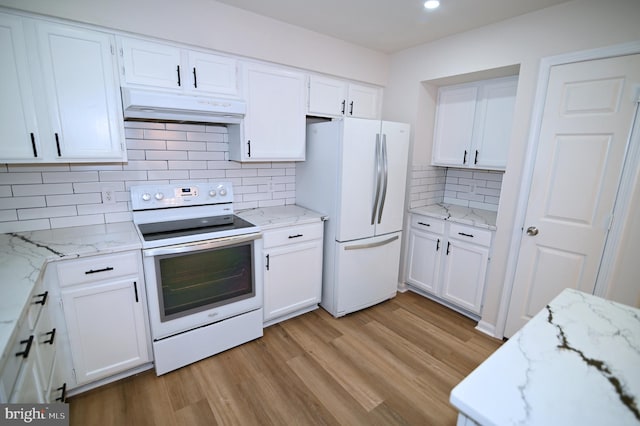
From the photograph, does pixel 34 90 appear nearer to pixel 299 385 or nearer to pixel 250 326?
pixel 250 326

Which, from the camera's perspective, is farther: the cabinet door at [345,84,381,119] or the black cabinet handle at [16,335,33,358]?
the cabinet door at [345,84,381,119]

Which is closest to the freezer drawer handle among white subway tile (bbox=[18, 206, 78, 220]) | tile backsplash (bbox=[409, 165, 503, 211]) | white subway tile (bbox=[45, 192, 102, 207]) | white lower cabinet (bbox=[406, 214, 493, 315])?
white lower cabinet (bbox=[406, 214, 493, 315])

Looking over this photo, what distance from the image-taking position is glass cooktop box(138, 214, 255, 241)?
2039 millimetres

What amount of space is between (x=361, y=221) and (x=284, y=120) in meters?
1.13

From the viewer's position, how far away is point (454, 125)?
3.05m

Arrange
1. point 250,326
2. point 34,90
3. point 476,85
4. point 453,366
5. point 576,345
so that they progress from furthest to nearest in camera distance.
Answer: point 476,85
point 250,326
point 453,366
point 34,90
point 576,345

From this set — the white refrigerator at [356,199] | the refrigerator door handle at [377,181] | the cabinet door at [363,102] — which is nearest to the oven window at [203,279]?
the white refrigerator at [356,199]

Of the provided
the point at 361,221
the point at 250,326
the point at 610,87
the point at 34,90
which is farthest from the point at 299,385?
the point at 610,87

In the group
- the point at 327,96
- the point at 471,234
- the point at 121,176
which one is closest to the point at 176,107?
the point at 121,176

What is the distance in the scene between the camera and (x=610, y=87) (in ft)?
6.27

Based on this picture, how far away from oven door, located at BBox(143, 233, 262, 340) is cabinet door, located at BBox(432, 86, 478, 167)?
2108mm

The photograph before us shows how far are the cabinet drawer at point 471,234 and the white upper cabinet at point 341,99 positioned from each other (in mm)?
1460

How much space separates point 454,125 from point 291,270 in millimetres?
2160

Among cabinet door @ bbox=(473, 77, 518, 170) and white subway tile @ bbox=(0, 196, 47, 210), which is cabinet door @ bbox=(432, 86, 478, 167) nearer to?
cabinet door @ bbox=(473, 77, 518, 170)
